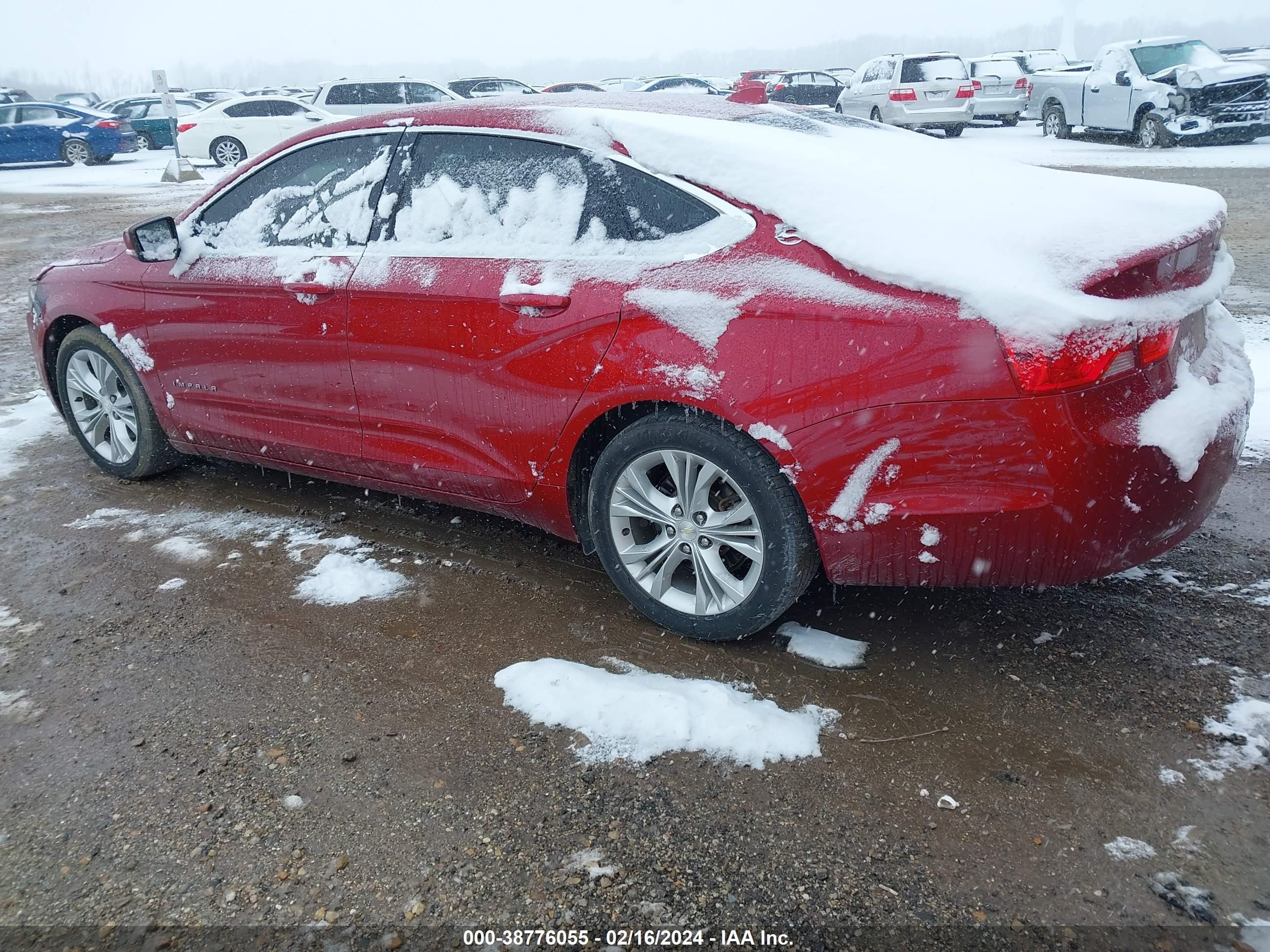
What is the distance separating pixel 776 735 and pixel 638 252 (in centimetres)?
140

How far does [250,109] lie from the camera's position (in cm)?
2127

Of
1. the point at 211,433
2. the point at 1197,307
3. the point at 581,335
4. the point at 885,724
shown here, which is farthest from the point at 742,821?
the point at 211,433

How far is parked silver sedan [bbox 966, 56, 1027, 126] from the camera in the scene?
20.7m

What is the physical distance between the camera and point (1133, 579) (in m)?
3.31

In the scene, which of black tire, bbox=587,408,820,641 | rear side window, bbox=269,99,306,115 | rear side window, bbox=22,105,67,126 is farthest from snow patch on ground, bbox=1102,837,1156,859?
rear side window, bbox=22,105,67,126

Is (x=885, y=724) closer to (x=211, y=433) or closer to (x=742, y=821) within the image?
(x=742, y=821)

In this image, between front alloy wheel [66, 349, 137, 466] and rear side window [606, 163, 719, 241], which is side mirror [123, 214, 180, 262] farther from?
rear side window [606, 163, 719, 241]

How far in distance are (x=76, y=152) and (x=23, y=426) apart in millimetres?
23750

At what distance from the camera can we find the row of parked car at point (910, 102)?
15.5 meters

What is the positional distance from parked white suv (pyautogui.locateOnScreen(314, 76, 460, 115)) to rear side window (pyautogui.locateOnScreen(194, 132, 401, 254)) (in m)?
15.8

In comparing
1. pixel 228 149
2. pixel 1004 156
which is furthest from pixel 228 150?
pixel 1004 156

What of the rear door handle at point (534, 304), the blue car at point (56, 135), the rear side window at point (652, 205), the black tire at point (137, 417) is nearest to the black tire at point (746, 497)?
the rear door handle at point (534, 304)

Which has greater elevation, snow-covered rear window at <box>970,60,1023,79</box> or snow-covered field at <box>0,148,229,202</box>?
snow-covered rear window at <box>970,60,1023,79</box>

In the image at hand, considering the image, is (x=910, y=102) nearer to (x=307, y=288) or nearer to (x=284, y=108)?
(x=284, y=108)
